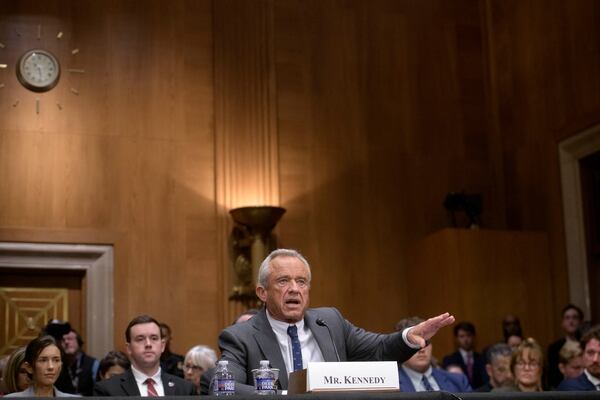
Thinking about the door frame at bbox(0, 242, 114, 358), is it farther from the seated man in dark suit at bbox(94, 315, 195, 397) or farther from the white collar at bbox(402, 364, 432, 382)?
the white collar at bbox(402, 364, 432, 382)

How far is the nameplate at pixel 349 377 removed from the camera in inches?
148

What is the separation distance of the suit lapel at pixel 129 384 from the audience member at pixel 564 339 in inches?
143

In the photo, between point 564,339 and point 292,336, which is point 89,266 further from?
point 292,336

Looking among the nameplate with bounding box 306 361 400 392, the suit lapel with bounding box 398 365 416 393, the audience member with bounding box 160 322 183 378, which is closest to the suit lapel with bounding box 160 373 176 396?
the suit lapel with bounding box 398 365 416 393

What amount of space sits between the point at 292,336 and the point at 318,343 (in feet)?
0.38

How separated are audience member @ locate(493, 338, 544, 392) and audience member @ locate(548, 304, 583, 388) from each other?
1767 mm

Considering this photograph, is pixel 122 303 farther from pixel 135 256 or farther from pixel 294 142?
pixel 294 142

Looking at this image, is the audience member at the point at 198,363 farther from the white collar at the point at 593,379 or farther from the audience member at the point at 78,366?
the white collar at the point at 593,379

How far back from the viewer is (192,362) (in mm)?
7242

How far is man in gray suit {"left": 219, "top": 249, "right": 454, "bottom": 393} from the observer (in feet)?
14.7

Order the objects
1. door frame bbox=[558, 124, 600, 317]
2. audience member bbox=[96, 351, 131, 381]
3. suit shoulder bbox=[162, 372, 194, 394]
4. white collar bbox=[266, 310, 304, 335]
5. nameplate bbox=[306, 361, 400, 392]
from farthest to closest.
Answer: door frame bbox=[558, 124, 600, 317]
audience member bbox=[96, 351, 131, 381]
suit shoulder bbox=[162, 372, 194, 394]
white collar bbox=[266, 310, 304, 335]
nameplate bbox=[306, 361, 400, 392]

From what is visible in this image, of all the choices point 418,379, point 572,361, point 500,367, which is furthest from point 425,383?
point 572,361

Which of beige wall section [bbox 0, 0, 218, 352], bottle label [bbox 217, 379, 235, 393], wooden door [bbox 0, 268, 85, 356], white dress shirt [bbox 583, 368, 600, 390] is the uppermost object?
beige wall section [bbox 0, 0, 218, 352]

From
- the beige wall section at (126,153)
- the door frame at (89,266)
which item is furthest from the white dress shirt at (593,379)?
the door frame at (89,266)
